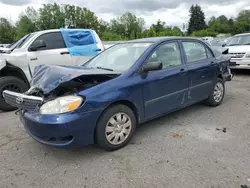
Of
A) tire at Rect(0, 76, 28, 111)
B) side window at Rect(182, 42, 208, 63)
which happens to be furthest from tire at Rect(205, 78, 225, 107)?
tire at Rect(0, 76, 28, 111)

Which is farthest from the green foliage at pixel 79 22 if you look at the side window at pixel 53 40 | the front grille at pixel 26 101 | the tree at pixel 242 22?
the front grille at pixel 26 101

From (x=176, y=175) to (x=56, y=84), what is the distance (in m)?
1.86

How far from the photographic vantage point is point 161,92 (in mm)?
3754

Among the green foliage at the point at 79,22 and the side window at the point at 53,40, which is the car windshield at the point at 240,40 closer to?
the side window at the point at 53,40

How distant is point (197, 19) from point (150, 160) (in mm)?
95461

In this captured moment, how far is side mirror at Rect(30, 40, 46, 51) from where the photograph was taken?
5.55 m

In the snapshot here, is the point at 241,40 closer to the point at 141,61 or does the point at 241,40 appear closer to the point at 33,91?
the point at 141,61

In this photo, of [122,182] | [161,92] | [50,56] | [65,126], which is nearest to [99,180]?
[122,182]

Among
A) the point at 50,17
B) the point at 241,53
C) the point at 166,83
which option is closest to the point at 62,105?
the point at 166,83

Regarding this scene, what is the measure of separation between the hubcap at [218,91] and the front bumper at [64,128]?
3082 mm

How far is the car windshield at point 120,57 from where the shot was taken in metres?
3.69

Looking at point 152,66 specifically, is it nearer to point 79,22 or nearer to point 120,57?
point 120,57

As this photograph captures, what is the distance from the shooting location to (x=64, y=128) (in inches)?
110

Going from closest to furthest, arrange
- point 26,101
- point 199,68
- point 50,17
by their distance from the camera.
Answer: point 26,101, point 199,68, point 50,17
